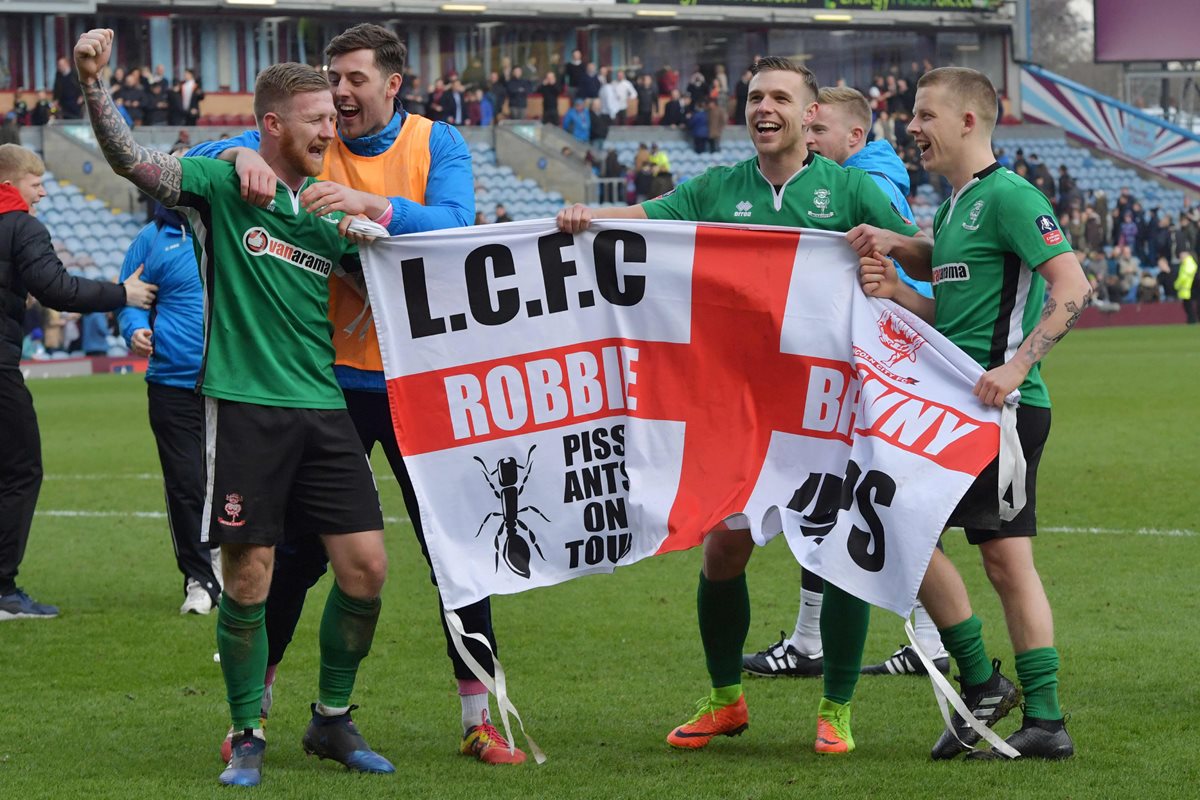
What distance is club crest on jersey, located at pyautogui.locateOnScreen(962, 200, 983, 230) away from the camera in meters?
4.91

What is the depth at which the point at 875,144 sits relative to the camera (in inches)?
266

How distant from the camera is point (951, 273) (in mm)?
4988

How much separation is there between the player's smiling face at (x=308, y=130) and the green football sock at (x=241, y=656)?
4.34 feet

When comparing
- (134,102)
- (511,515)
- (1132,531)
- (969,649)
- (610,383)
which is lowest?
(1132,531)

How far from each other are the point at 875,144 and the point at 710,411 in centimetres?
201

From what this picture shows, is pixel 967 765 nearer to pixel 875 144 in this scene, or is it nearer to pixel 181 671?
pixel 875 144

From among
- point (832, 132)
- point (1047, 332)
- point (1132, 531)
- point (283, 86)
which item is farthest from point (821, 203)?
point (1132, 531)

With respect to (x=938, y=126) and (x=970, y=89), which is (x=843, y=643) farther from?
(x=970, y=89)

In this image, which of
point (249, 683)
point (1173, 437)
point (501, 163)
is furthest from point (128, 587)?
point (501, 163)

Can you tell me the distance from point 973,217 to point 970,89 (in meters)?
0.41

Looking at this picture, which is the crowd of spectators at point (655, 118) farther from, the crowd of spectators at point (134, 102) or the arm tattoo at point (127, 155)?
the arm tattoo at point (127, 155)

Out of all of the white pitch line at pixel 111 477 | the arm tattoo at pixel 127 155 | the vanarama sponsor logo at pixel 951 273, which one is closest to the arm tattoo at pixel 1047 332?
the vanarama sponsor logo at pixel 951 273

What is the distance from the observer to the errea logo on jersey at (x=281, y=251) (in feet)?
15.9

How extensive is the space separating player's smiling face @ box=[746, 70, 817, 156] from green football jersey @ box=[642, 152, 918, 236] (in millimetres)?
160
